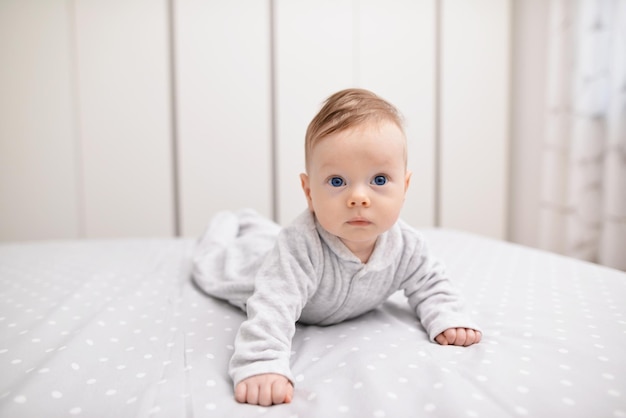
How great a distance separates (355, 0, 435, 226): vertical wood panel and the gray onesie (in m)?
2.06

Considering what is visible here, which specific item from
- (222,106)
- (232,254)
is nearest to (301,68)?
(222,106)

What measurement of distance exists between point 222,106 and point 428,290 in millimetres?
2096

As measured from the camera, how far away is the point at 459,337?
802 millimetres

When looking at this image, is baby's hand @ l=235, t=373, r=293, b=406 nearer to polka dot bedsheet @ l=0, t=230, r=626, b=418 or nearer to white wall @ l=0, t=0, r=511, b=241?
polka dot bedsheet @ l=0, t=230, r=626, b=418

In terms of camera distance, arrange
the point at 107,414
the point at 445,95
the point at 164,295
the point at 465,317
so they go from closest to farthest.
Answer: the point at 107,414
the point at 465,317
the point at 164,295
the point at 445,95

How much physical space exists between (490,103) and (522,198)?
0.64m

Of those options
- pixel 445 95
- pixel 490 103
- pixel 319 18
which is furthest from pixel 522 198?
pixel 319 18

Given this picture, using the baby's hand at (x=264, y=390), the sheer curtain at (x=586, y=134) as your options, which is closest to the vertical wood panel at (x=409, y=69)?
the sheer curtain at (x=586, y=134)

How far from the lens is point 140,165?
8.88 ft

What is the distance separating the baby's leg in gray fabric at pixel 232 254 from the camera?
107 centimetres

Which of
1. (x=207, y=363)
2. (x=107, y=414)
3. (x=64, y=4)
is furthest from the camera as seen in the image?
(x=64, y=4)

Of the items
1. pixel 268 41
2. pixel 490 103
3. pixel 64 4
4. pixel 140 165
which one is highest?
pixel 64 4

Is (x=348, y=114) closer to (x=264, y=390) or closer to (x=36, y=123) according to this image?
(x=264, y=390)

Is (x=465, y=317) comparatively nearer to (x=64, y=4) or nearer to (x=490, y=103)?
(x=490, y=103)
